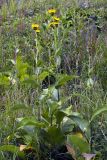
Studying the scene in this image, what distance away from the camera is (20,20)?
6312mm

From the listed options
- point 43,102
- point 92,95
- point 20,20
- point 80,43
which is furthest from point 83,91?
point 20,20

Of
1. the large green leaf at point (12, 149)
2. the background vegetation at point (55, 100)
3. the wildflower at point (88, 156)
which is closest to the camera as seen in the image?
the wildflower at point (88, 156)

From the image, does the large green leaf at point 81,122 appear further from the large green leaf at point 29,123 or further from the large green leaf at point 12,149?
the large green leaf at point 12,149

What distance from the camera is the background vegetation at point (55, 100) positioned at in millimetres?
2809

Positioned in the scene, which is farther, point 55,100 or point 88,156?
point 55,100

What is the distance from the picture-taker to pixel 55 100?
2979 millimetres

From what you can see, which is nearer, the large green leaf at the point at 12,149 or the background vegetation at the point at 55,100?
the large green leaf at the point at 12,149

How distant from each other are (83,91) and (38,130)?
0.84 meters

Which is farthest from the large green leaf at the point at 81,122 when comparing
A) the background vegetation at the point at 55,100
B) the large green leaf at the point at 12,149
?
the large green leaf at the point at 12,149

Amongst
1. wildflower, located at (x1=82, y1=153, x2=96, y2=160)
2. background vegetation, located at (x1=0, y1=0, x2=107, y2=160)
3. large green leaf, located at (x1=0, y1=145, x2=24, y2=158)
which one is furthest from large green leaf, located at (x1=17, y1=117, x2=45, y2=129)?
wildflower, located at (x1=82, y1=153, x2=96, y2=160)

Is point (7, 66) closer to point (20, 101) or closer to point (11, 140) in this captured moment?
point (20, 101)

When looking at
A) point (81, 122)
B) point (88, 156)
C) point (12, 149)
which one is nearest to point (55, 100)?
point (81, 122)

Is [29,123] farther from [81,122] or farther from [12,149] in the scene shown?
[81,122]

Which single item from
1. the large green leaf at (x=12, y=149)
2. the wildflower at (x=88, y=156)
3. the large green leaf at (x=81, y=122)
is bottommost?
the large green leaf at (x=12, y=149)
